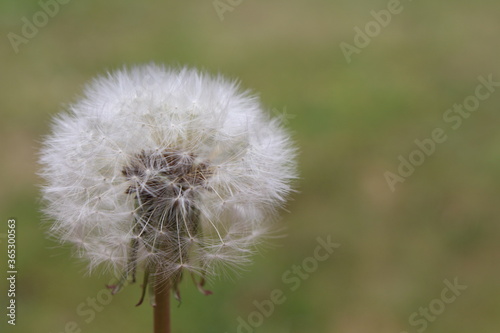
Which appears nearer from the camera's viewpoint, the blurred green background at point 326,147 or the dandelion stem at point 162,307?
the dandelion stem at point 162,307

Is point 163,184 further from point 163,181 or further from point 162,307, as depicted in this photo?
point 162,307

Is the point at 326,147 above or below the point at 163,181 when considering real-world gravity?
above

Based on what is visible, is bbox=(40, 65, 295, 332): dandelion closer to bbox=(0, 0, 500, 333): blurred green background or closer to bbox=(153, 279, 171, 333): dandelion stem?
bbox=(153, 279, 171, 333): dandelion stem

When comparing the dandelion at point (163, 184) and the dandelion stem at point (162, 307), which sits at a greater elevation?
the dandelion at point (163, 184)

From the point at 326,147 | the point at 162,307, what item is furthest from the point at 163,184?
the point at 326,147

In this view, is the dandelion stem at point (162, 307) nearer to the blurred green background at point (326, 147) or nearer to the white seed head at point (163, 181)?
the white seed head at point (163, 181)

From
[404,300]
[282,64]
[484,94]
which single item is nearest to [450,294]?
[404,300]

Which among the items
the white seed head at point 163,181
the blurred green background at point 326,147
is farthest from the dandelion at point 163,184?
the blurred green background at point 326,147
